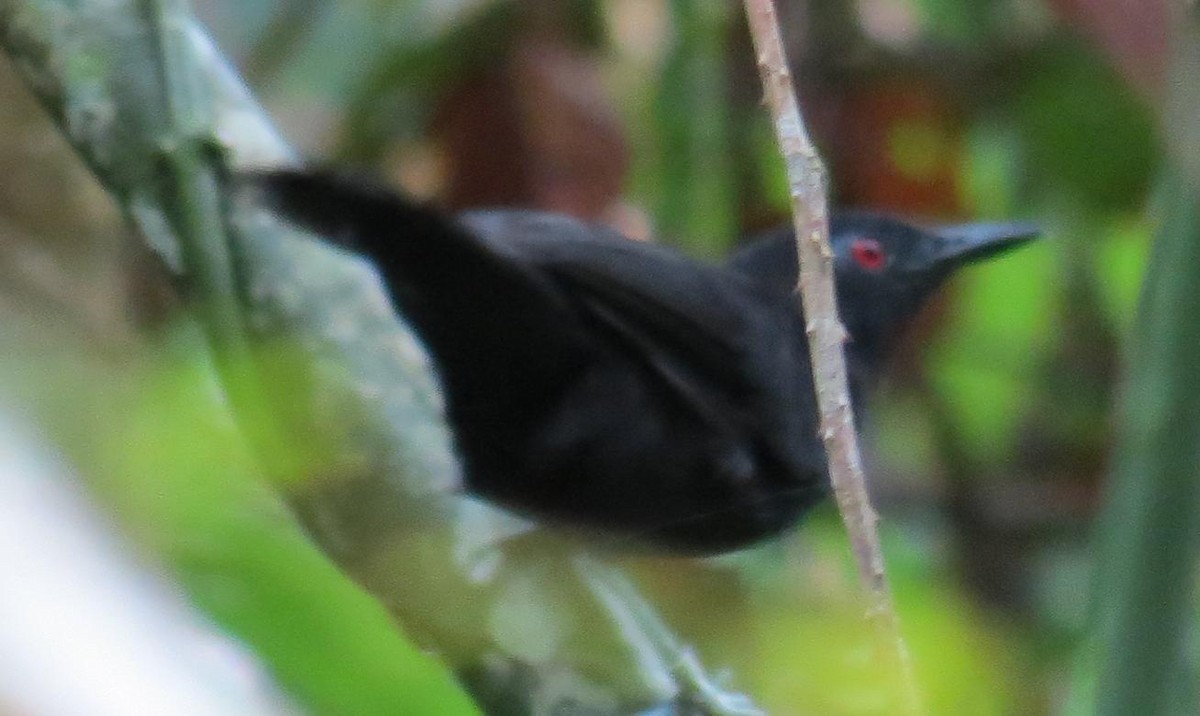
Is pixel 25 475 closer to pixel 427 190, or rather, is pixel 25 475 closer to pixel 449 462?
pixel 449 462

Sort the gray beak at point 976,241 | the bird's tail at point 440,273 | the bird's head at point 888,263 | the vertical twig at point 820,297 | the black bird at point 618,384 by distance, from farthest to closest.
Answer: the bird's head at point 888,263 → the gray beak at point 976,241 → the black bird at point 618,384 → the bird's tail at point 440,273 → the vertical twig at point 820,297

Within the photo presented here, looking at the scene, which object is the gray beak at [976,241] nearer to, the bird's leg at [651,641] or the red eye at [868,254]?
the red eye at [868,254]

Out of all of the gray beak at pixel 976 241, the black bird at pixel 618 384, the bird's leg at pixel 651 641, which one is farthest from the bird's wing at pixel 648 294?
the gray beak at pixel 976 241

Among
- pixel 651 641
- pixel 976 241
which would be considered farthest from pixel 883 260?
pixel 651 641

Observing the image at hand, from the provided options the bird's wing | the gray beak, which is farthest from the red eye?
the bird's wing

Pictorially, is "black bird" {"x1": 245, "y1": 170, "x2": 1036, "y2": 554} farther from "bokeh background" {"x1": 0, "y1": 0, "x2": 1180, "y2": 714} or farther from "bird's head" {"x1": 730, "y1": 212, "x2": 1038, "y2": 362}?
"bird's head" {"x1": 730, "y1": 212, "x2": 1038, "y2": 362}

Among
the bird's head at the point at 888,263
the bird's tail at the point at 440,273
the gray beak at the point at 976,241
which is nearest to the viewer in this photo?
the bird's tail at the point at 440,273

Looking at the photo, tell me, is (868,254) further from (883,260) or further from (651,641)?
(651,641)
